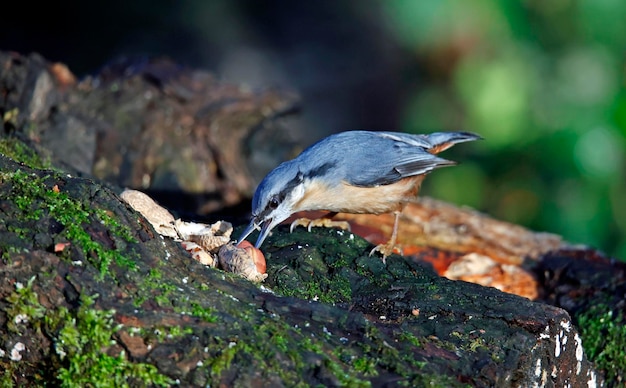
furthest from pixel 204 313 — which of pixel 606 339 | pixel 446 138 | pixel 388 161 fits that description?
pixel 446 138

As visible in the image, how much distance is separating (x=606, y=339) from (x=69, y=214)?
230 cm

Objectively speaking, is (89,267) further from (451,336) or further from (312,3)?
(312,3)

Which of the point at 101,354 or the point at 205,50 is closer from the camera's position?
the point at 101,354

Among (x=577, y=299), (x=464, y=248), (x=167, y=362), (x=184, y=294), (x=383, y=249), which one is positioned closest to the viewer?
(x=167, y=362)

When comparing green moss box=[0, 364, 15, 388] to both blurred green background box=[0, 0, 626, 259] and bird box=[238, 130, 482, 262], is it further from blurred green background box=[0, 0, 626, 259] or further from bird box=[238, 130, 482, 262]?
blurred green background box=[0, 0, 626, 259]

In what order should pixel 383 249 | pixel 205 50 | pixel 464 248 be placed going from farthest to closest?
pixel 205 50, pixel 464 248, pixel 383 249

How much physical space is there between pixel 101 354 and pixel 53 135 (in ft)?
8.22

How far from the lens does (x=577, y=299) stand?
11.9 ft

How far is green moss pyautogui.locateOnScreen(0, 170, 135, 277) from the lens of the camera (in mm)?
2148

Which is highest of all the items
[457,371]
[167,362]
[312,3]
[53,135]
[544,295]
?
[312,3]

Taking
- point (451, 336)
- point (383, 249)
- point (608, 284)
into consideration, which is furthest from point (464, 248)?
point (451, 336)

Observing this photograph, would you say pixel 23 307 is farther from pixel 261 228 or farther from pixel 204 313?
pixel 261 228

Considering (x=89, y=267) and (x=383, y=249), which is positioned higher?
(x=89, y=267)

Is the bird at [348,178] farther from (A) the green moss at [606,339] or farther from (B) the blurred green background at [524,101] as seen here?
(B) the blurred green background at [524,101]
